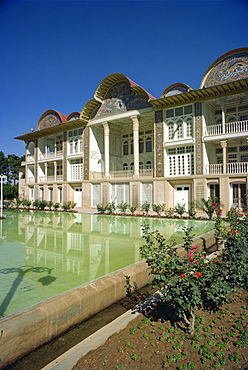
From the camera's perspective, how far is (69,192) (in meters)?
24.8

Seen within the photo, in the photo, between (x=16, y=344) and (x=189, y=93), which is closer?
(x=16, y=344)

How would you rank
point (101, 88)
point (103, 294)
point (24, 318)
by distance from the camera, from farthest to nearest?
point (101, 88) → point (103, 294) → point (24, 318)

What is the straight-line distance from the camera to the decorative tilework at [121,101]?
20.1 meters

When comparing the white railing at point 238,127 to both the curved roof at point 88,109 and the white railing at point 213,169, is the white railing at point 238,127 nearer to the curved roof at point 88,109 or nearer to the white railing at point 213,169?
the white railing at point 213,169

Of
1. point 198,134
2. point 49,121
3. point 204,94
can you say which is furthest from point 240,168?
point 49,121

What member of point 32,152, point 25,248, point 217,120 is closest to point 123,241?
point 25,248

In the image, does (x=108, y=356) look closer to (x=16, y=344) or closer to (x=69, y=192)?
(x=16, y=344)

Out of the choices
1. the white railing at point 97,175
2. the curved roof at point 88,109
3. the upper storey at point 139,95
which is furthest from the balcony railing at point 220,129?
the white railing at point 97,175

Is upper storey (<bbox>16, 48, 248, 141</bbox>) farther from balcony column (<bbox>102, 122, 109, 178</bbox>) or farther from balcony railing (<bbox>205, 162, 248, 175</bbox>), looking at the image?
balcony railing (<bbox>205, 162, 248, 175</bbox>)

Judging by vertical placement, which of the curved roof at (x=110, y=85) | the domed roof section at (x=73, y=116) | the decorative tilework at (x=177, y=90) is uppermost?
the curved roof at (x=110, y=85)

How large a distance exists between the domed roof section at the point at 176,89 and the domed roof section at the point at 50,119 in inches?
452

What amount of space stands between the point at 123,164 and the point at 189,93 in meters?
10.3

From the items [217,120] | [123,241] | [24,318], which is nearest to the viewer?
[24,318]

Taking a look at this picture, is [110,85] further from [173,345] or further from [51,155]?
[173,345]
